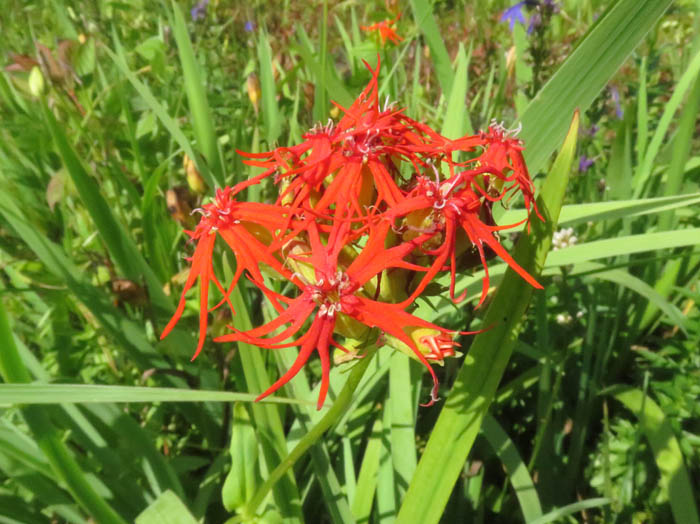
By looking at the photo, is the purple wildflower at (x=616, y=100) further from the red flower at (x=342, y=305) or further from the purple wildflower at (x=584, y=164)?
the red flower at (x=342, y=305)

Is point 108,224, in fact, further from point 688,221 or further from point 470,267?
point 688,221

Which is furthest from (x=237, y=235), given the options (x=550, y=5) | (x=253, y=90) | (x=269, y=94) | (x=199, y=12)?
(x=199, y=12)

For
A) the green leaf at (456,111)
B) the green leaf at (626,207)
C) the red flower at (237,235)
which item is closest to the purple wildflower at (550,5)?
the green leaf at (456,111)

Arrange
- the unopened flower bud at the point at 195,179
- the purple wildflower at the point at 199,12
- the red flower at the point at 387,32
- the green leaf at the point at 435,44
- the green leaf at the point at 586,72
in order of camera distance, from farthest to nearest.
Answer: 1. the purple wildflower at the point at 199,12
2. the red flower at the point at 387,32
3. the unopened flower bud at the point at 195,179
4. the green leaf at the point at 435,44
5. the green leaf at the point at 586,72

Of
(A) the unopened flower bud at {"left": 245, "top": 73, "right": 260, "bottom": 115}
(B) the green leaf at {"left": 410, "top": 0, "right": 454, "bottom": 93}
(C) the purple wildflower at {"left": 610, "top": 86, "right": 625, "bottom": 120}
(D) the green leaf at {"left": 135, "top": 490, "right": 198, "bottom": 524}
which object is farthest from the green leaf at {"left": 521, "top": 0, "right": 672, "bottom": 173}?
(C) the purple wildflower at {"left": 610, "top": 86, "right": 625, "bottom": 120}

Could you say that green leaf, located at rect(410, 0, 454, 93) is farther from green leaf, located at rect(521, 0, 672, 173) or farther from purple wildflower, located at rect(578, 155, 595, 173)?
purple wildflower, located at rect(578, 155, 595, 173)

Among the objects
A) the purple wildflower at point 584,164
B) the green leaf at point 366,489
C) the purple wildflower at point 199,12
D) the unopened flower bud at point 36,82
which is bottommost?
the green leaf at point 366,489

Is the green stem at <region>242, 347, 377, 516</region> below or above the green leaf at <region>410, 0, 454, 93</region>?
below
